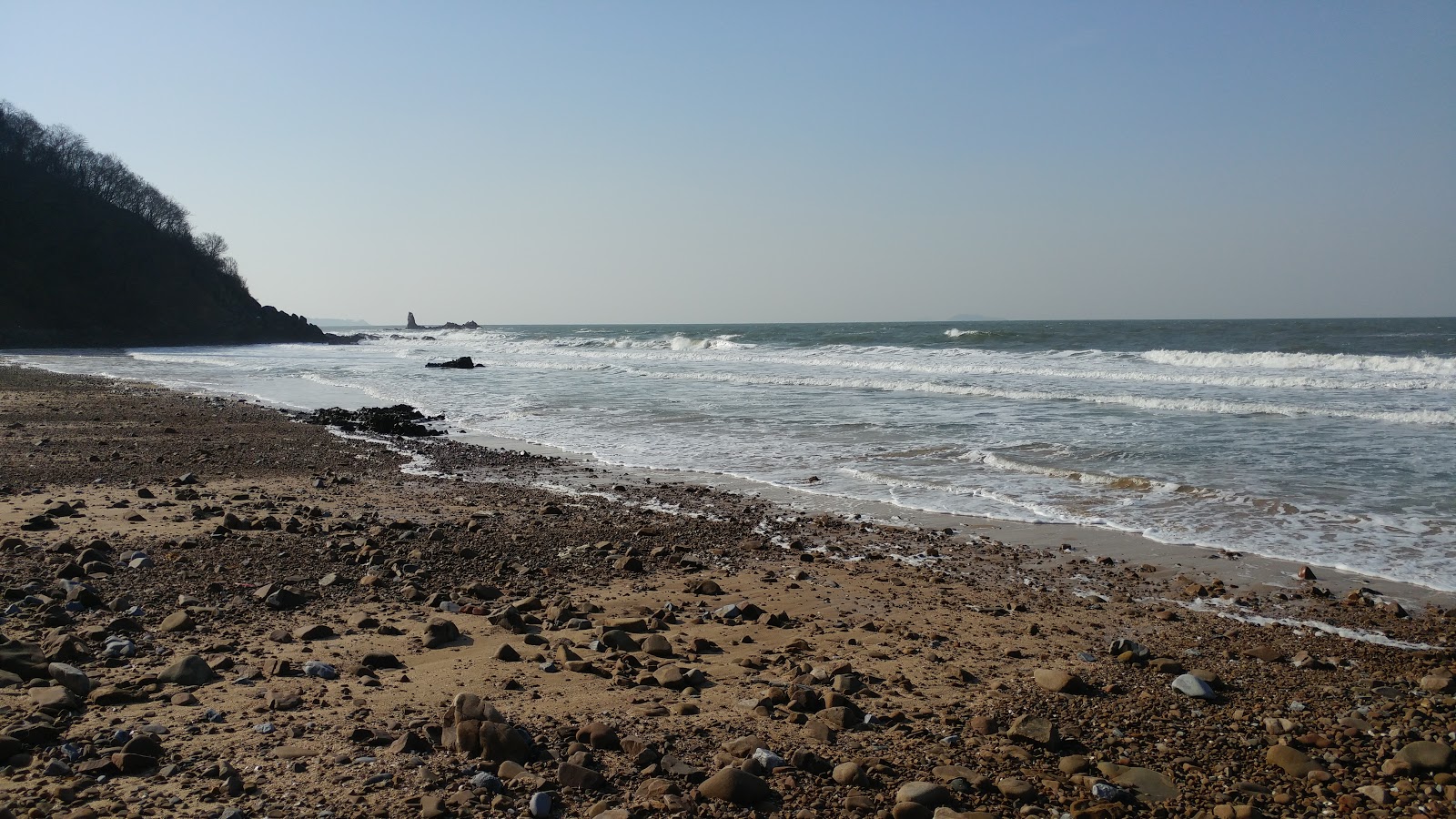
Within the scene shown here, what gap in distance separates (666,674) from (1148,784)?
2038mm

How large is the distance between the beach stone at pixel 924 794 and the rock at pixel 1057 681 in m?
1.26

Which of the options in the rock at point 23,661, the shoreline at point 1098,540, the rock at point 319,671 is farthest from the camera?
the shoreline at point 1098,540

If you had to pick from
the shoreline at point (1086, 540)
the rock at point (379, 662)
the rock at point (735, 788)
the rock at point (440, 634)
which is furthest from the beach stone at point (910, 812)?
the shoreline at point (1086, 540)

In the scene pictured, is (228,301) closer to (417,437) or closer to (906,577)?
(417,437)

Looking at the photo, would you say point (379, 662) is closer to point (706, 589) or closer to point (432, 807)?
point (432, 807)

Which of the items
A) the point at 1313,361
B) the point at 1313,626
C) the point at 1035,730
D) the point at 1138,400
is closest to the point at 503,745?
the point at 1035,730

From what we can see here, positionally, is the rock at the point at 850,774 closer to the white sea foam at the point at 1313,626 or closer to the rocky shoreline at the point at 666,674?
the rocky shoreline at the point at 666,674

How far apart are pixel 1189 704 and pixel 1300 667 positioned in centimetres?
101

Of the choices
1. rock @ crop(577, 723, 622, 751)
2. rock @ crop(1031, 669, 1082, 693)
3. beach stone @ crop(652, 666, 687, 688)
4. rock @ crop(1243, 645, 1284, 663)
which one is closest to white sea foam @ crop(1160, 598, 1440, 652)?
A: rock @ crop(1243, 645, 1284, 663)

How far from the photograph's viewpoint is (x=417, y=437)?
45.6 feet

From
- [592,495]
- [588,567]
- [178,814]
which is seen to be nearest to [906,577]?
[588,567]

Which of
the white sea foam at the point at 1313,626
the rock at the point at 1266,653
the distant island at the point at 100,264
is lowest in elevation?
the white sea foam at the point at 1313,626

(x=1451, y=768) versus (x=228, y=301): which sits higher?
(x=228, y=301)

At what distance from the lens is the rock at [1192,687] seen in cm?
394
